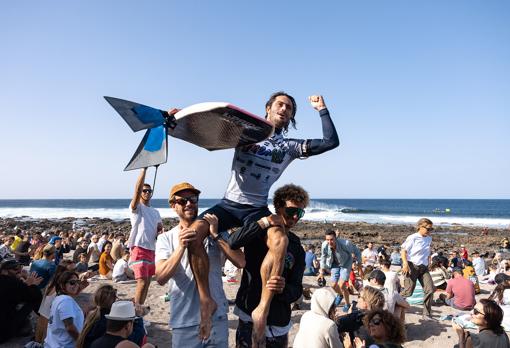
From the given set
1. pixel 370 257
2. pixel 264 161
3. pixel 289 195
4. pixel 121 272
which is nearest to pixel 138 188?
pixel 264 161

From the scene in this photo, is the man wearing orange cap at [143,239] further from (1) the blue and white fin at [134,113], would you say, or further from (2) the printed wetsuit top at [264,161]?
(2) the printed wetsuit top at [264,161]

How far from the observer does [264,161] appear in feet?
10.7

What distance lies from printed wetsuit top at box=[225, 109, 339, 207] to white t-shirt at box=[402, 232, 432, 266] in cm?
494

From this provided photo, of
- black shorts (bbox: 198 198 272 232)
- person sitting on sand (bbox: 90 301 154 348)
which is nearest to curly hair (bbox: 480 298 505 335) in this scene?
black shorts (bbox: 198 198 272 232)

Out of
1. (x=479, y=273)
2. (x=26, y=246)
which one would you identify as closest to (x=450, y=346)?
(x=479, y=273)

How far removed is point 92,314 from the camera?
3885mm

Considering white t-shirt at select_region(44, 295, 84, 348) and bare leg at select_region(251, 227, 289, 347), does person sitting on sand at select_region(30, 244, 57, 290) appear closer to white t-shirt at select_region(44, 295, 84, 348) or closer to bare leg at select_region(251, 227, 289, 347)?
white t-shirt at select_region(44, 295, 84, 348)

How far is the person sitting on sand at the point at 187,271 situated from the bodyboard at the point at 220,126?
511 millimetres

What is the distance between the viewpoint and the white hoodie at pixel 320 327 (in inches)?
140

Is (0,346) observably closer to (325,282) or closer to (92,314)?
(92,314)

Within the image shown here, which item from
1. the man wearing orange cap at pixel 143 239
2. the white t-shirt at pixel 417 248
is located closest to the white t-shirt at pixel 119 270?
the man wearing orange cap at pixel 143 239

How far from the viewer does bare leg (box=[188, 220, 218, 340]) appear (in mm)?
2834

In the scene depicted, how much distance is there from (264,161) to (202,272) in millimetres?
1083

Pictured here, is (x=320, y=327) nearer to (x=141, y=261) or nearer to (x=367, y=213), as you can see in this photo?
(x=141, y=261)
